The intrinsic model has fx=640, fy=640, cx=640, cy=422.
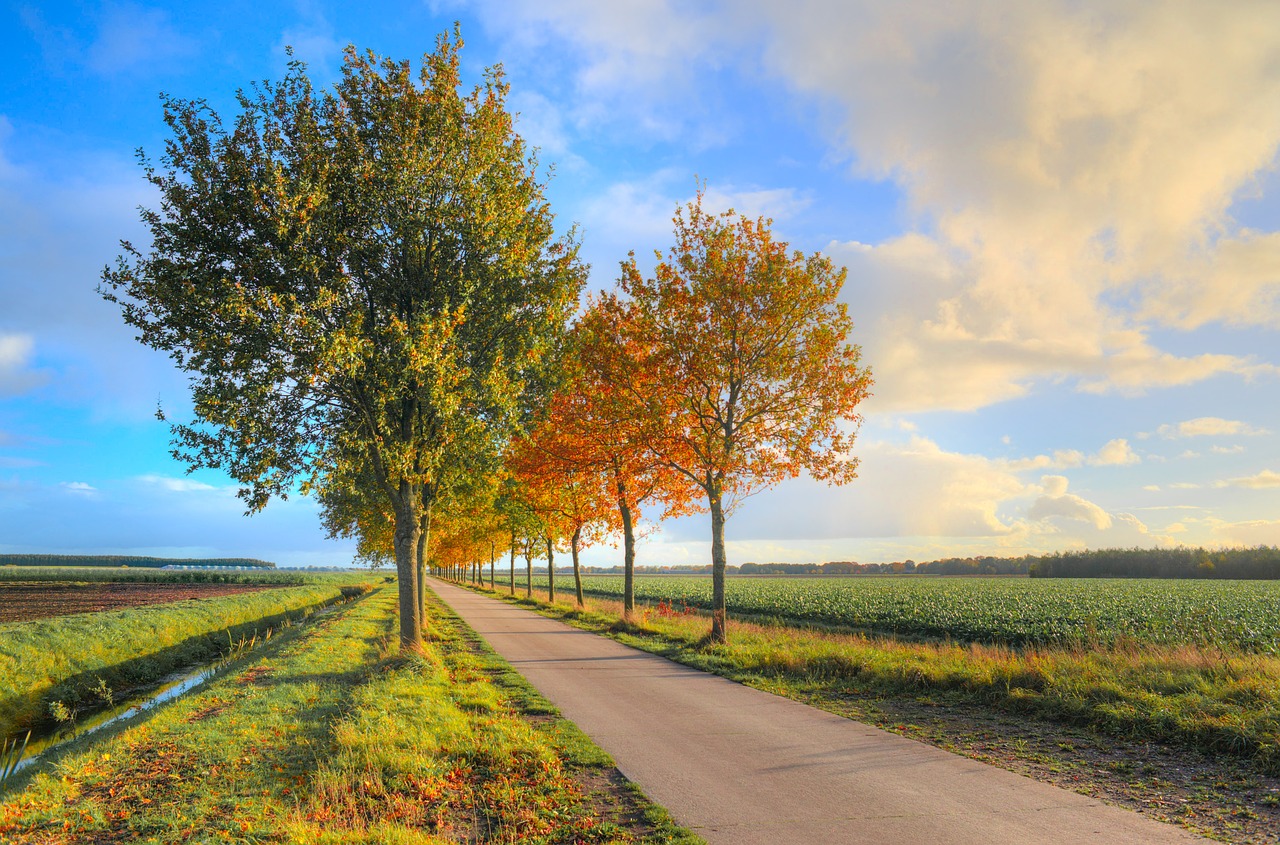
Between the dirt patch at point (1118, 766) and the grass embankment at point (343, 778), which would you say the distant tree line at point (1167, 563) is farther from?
the grass embankment at point (343, 778)

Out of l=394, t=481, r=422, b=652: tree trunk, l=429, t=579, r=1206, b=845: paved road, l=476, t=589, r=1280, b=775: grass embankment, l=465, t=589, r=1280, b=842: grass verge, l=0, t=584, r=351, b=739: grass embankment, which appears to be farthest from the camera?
l=394, t=481, r=422, b=652: tree trunk

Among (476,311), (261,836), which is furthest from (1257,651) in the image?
(261,836)

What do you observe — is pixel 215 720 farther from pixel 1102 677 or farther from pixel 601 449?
pixel 1102 677

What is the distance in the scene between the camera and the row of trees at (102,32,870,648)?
49.9 ft

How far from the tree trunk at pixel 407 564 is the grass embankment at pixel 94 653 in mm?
9287

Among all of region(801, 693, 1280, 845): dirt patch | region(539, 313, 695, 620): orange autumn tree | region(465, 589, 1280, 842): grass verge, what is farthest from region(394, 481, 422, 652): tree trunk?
region(801, 693, 1280, 845): dirt patch

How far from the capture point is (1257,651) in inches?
893

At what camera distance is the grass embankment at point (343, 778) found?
6.83 m

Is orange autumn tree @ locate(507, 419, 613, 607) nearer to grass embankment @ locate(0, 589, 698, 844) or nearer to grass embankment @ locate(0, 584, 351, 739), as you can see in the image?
grass embankment @ locate(0, 589, 698, 844)

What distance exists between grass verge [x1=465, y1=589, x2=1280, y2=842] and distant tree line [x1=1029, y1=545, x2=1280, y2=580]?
107191 millimetres

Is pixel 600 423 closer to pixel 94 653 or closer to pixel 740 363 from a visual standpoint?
pixel 740 363

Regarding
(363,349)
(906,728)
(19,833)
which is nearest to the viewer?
(19,833)

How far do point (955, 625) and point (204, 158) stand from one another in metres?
34.0

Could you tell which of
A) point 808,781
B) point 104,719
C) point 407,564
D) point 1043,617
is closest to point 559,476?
point 407,564
